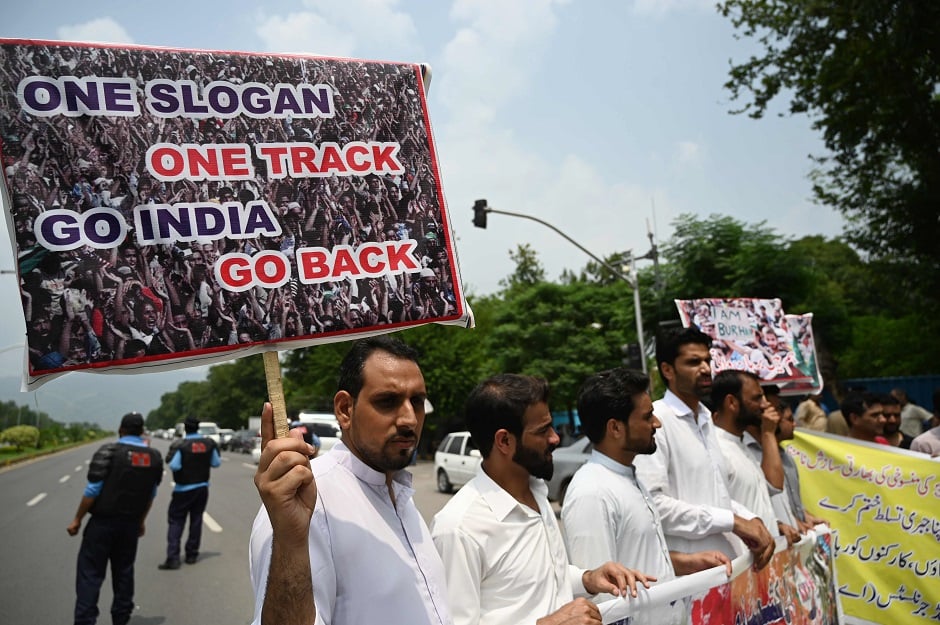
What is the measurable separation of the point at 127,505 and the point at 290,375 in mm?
51284

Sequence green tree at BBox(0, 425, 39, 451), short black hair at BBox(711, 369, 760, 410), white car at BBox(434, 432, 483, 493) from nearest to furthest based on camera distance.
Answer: short black hair at BBox(711, 369, 760, 410) < white car at BBox(434, 432, 483, 493) < green tree at BBox(0, 425, 39, 451)

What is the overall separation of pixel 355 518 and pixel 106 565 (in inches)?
207

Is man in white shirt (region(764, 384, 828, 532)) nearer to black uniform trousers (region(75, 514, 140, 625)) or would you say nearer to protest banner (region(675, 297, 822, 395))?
protest banner (region(675, 297, 822, 395))

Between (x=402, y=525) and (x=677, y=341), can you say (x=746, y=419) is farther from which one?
(x=402, y=525)

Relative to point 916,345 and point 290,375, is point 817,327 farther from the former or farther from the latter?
point 290,375

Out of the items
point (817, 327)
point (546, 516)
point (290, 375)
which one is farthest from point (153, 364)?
point (290, 375)

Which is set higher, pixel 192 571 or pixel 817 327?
pixel 817 327

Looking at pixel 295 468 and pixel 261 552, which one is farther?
pixel 261 552

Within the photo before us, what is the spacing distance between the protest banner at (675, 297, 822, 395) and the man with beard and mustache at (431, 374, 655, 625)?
306 centimetres

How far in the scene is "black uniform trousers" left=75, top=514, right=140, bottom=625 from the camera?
600 cm

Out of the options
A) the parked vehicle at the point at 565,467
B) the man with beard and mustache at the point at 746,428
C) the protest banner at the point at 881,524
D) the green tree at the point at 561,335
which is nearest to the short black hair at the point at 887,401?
the protest banner at the point at 881,524

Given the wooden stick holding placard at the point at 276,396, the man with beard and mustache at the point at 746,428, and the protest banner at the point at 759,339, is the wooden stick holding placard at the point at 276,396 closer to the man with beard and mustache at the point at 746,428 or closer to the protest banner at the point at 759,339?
the man with beard and mustache at the point at 746,428

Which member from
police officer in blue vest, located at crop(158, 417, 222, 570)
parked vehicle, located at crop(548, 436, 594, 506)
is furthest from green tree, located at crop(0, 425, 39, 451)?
police officer in blue vest, located at crop(158, 417, 222, 570)

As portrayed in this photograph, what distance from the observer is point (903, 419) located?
11.4 metres
